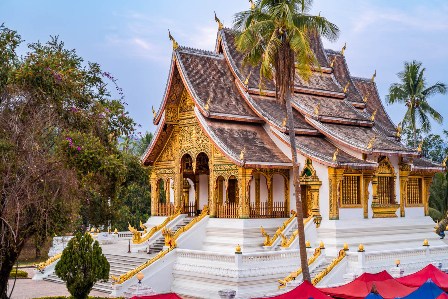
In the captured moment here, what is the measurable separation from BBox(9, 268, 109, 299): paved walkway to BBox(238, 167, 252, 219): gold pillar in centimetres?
540

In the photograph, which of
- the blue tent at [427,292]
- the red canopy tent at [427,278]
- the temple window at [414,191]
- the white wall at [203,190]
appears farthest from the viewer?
the white wall at [203,190]

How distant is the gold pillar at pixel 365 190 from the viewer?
22.0m

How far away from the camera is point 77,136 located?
43.8 ft

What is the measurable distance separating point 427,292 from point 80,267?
846cm

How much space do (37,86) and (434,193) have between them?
3013 cm

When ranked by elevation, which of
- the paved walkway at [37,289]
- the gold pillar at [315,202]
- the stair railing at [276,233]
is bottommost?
the paved walkway at [37,289]

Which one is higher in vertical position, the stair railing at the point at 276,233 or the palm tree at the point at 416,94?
the palm tree at the point at 416,94

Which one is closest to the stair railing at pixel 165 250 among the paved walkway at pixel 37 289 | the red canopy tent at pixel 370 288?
the paved walkway at pixel 37 289

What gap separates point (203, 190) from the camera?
25531mm

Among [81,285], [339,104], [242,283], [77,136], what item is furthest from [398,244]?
[77,136]

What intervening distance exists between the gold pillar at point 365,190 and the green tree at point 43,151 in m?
10.4

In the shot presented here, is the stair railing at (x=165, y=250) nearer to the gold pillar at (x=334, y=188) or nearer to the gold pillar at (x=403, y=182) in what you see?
the gold pillar at (x=334, y=188)

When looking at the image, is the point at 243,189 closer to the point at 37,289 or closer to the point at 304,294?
the point at 37,289

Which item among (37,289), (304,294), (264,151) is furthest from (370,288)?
(37,289)
